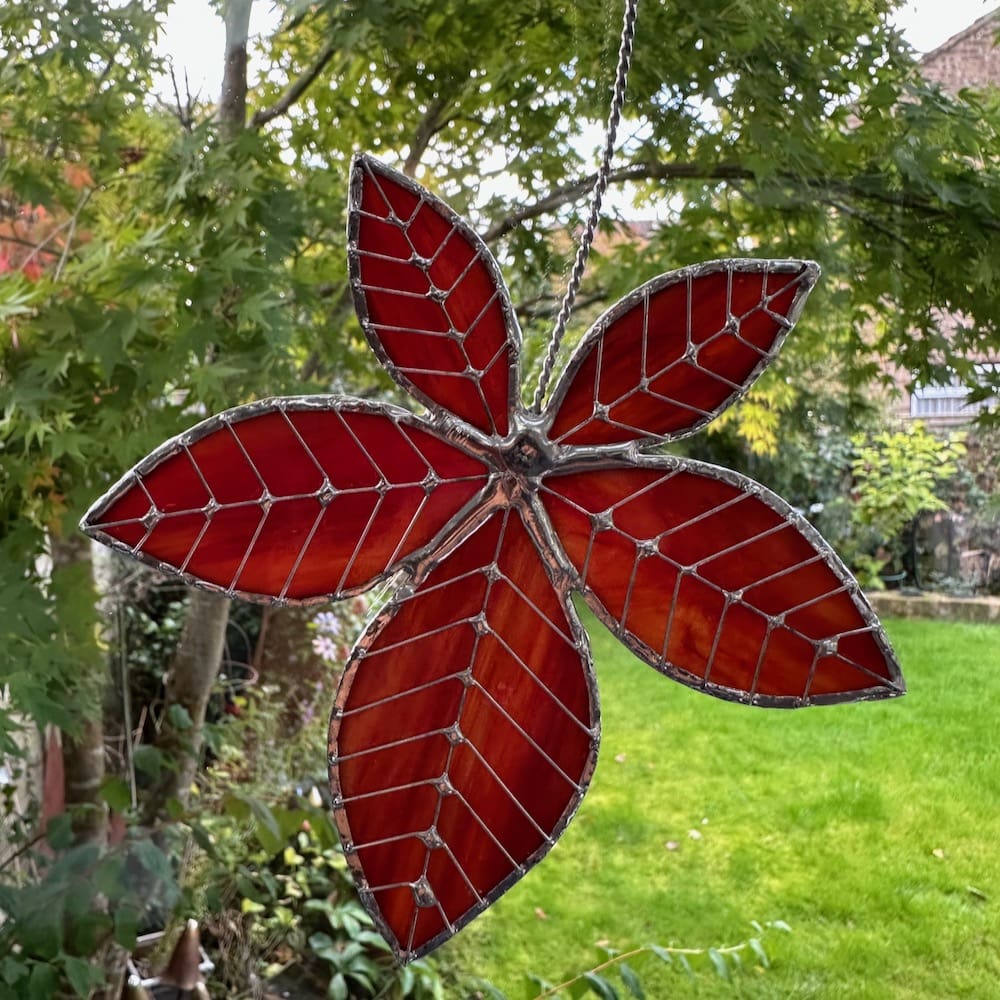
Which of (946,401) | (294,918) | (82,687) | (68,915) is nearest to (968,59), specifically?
(946,401)

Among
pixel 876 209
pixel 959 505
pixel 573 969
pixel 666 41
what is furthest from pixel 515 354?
pixel 573 969

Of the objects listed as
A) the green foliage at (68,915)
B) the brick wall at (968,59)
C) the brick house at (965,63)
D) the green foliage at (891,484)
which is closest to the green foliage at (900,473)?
Result: the green foliage at (891,484)

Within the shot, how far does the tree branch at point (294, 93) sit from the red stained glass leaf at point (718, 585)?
0.65 m

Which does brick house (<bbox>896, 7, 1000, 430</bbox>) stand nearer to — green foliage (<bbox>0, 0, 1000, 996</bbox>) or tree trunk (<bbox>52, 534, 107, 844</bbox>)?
green foliage (<bbox>0, 0, 1000, 996</bbox>)

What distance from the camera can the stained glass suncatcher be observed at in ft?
1.22

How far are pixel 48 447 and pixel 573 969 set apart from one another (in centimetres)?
112

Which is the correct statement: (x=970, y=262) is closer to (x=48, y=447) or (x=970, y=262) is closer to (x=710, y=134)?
(x=710, y=134)

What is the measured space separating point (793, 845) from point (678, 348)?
3.99 ft

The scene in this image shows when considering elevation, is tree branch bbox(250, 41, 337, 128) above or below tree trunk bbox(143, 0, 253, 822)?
above

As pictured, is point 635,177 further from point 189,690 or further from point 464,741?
point 189,690

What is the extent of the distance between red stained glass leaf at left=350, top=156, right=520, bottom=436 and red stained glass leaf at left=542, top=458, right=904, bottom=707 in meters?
0.06

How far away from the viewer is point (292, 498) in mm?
371

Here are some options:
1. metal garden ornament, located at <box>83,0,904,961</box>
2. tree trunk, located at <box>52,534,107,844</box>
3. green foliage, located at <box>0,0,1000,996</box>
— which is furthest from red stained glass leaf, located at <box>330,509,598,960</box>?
tree trunk, located at <box>52,534,107,844</box>

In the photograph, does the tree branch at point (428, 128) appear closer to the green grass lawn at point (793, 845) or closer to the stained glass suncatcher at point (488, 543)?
the stained glass suncatcher at point (488, 543)
